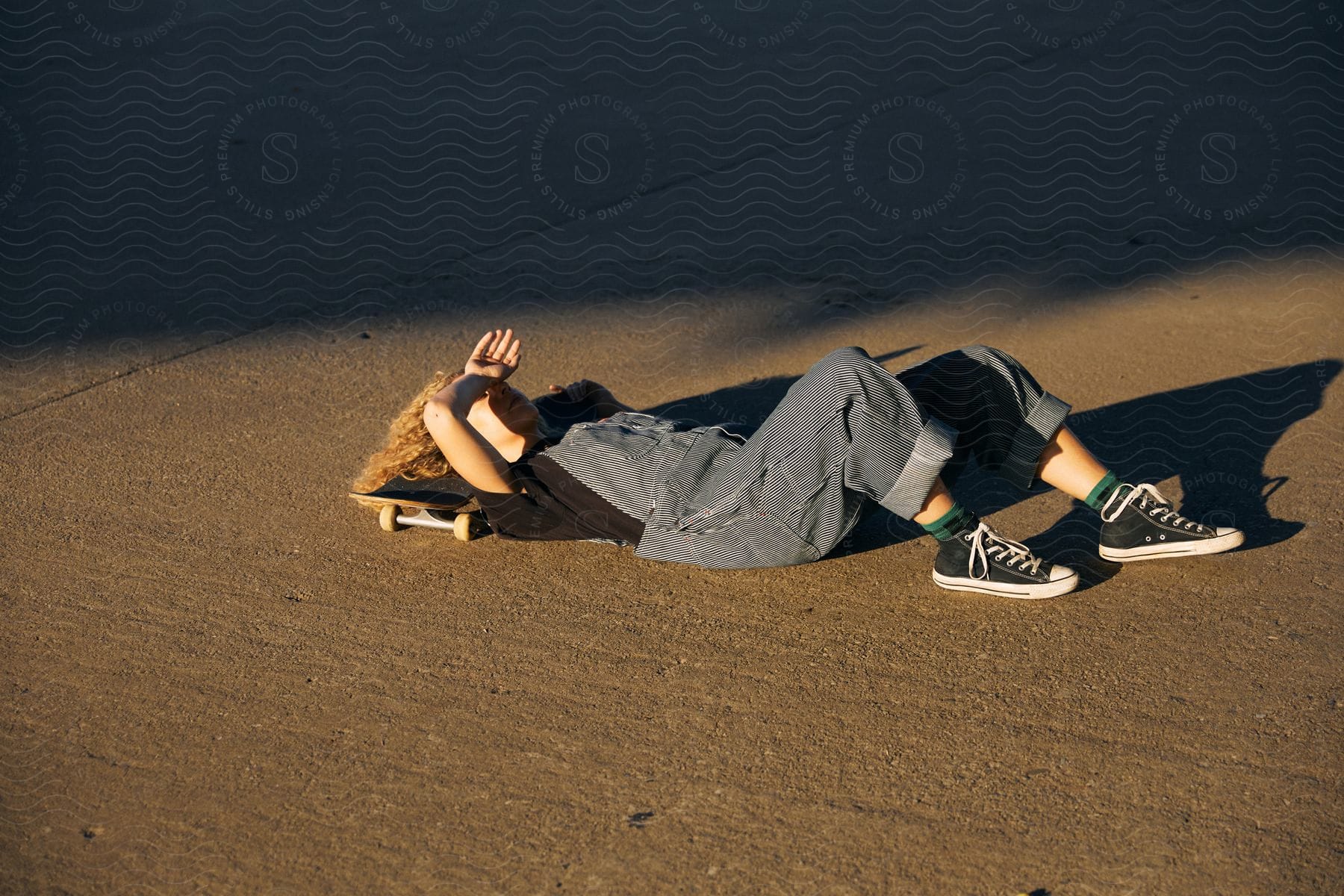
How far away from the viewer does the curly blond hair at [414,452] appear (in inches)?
154

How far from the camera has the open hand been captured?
3824 mm

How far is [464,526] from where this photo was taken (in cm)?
395

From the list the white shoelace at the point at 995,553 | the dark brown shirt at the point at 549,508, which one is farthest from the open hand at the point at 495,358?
Result: the white shoelace at the point at 995,553

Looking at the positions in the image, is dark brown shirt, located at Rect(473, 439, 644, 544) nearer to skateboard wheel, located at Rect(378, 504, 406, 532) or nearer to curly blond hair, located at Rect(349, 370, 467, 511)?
curly blond hair, located at Rect(349, 370, 467, 511)

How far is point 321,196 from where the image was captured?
6445mm

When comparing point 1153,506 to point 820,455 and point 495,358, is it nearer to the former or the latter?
point 820,455

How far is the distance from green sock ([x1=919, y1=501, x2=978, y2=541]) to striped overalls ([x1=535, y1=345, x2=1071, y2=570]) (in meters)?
0.13

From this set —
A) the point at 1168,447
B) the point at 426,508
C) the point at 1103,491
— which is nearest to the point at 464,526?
the point at 426,508

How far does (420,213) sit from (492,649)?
3508 millimetres

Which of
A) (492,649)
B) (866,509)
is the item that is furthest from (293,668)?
(866,509)

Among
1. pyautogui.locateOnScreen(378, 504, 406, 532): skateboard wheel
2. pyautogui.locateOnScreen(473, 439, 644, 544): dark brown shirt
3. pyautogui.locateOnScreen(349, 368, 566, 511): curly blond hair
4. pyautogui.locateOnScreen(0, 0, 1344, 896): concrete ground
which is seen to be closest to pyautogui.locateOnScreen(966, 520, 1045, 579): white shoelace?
pyautogui.locateOnScreen(0, 0, 1344, 896): concrete ground

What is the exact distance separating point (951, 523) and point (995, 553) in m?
0.16

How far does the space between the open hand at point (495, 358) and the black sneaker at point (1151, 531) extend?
1.88 metres

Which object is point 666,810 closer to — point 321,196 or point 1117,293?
point 1117,293
